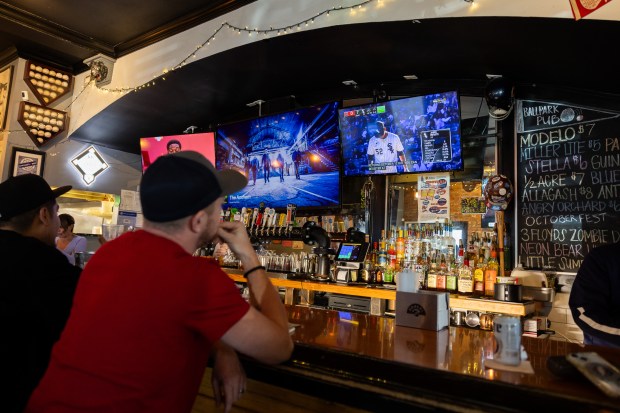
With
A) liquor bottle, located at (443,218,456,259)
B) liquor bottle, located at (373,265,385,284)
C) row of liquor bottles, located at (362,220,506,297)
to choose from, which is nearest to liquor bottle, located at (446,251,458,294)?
row of liquor bottles, located at (362,220,506,297)

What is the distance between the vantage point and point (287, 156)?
4.68 meters

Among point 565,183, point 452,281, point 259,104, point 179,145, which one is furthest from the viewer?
point 179,145

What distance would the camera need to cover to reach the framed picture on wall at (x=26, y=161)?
18.1 feet

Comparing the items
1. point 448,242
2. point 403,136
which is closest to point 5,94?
point 403,136

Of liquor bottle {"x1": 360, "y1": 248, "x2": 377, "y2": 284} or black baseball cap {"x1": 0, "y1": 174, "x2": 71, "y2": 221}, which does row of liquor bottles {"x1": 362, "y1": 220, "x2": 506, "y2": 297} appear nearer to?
liquor bottle {"x1": 360, "y1": 248, "x2": 377, "y2": 284}

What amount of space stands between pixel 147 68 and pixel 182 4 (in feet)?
2.95

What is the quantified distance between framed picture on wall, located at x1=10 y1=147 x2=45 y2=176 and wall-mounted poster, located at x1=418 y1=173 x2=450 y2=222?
496 centimetres

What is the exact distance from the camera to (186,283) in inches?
42.1

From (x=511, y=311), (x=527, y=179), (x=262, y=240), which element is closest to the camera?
(x=511, y=311)

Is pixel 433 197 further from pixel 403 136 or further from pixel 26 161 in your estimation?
pixel 26 161

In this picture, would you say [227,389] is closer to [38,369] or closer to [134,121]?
[38,369]

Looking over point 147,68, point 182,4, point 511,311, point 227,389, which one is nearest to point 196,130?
point 147,68

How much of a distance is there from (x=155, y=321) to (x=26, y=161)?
580 centimetres

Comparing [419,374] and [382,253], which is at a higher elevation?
[382,253]
